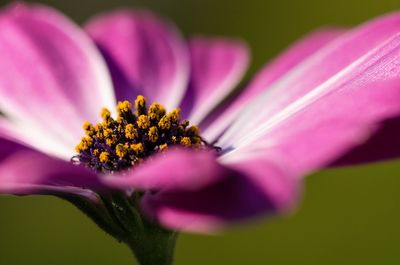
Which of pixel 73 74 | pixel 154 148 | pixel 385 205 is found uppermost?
pixel 385 205

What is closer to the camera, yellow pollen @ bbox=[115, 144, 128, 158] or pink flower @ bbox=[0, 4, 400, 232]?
pink flower @ bbox=[0, 4, 400, 232]

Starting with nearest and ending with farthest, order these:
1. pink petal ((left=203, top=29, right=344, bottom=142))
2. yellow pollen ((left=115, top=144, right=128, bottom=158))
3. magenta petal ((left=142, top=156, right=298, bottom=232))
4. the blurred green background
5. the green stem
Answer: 1. magenta petal ((left=142, top=156, right=298, bottom=232))
2. the green stem
3. yellow pollen ((left=115, top=144, right=128, bottom=158))
4. pink petal ((left=203, top=29, right=344, bottom=142))
5. the blurred green background

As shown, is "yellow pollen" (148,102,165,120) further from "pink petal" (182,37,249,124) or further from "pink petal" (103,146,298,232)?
"pink petal" (103,146,298,232)

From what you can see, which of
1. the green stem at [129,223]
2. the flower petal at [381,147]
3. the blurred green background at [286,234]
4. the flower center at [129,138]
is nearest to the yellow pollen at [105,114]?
the flower center at [129,138]

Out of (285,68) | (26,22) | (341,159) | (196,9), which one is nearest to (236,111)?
(285,68)

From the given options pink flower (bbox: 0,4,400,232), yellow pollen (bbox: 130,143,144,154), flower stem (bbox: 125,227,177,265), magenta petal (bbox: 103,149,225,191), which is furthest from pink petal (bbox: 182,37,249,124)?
magenta petal (bbox: 103,149,225,191)

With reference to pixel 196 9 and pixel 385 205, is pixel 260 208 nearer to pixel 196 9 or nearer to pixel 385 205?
pixel 385 205
